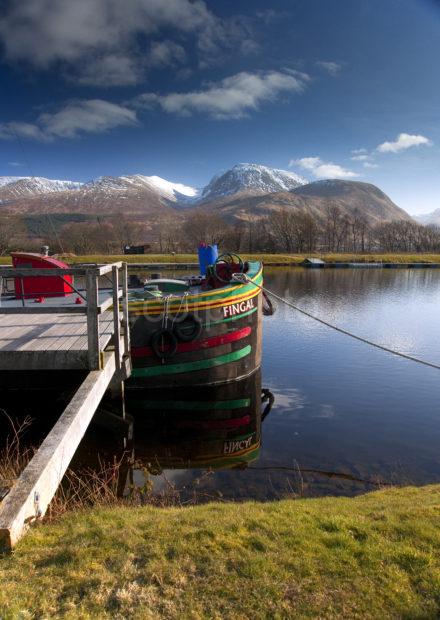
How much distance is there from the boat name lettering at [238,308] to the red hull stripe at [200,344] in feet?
1.92

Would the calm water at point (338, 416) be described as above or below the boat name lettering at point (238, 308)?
below

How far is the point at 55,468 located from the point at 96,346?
8.67ft

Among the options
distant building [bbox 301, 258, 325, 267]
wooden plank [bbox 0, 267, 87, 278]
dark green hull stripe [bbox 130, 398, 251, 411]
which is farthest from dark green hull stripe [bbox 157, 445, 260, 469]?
distant building [bbox 301, 258, 325, 267]

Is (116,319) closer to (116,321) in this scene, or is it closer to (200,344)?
(116,321)

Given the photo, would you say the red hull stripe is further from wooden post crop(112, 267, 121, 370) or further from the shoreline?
the shoreline

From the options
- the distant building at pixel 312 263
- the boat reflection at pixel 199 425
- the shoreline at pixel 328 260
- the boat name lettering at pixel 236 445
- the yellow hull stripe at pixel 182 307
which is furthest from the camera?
the distant building at pixel 312 263

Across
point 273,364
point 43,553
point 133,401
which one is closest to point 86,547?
point 43,553

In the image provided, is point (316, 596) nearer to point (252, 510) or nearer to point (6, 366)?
point (252, 510)

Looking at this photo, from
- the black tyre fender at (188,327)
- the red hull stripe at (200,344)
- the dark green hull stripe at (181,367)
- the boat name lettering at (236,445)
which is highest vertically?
the black tyre fender at (188,327)

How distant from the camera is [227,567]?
153 inches

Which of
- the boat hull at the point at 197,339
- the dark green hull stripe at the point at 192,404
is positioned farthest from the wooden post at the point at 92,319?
the dark green hull stripe at the point at 192,404

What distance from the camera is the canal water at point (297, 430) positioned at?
841 centimetres

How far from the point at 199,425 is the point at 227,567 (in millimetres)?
7459

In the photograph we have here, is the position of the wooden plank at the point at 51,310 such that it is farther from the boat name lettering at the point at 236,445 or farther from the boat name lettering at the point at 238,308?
the boat name lettering at the point at 238,308
